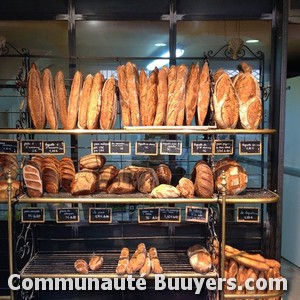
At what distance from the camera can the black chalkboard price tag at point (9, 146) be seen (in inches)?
72.4

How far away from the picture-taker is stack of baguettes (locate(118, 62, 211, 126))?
1.84 m

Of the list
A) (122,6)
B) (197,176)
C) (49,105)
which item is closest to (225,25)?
(122,6)

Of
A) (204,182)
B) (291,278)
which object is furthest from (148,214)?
(291,278)

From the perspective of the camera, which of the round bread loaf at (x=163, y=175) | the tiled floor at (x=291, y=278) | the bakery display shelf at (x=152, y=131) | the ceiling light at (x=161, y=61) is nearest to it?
the bakery display shelf at (x=152, y=131)

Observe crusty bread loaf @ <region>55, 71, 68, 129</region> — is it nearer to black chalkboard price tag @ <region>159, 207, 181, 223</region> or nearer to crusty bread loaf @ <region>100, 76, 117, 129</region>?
crusty bread loaf @ <region>100, 76, 117, 129</region>

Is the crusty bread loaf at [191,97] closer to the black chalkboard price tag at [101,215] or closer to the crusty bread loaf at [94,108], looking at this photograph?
the crusty bread loaf at [94,108]

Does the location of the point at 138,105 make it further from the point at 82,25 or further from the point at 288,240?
the point at 288,240

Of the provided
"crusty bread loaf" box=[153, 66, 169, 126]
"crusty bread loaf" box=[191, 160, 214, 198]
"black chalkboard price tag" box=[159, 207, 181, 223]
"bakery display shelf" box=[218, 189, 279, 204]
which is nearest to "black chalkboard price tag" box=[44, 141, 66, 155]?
"crusty bread loaf" box=[153, 66, 169, 126]

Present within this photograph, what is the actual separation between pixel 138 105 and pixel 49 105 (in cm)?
47

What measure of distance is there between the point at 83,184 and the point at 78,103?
1.41 feet

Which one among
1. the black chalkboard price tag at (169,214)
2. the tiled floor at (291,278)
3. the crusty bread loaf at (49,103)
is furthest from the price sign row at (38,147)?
the tiled floor at (291,278)

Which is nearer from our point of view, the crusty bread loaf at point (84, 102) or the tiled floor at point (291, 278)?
the crusty bread loaf at point (84, 102)

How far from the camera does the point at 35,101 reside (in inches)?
72.8

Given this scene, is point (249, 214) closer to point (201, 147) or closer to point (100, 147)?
point (201, 147)
